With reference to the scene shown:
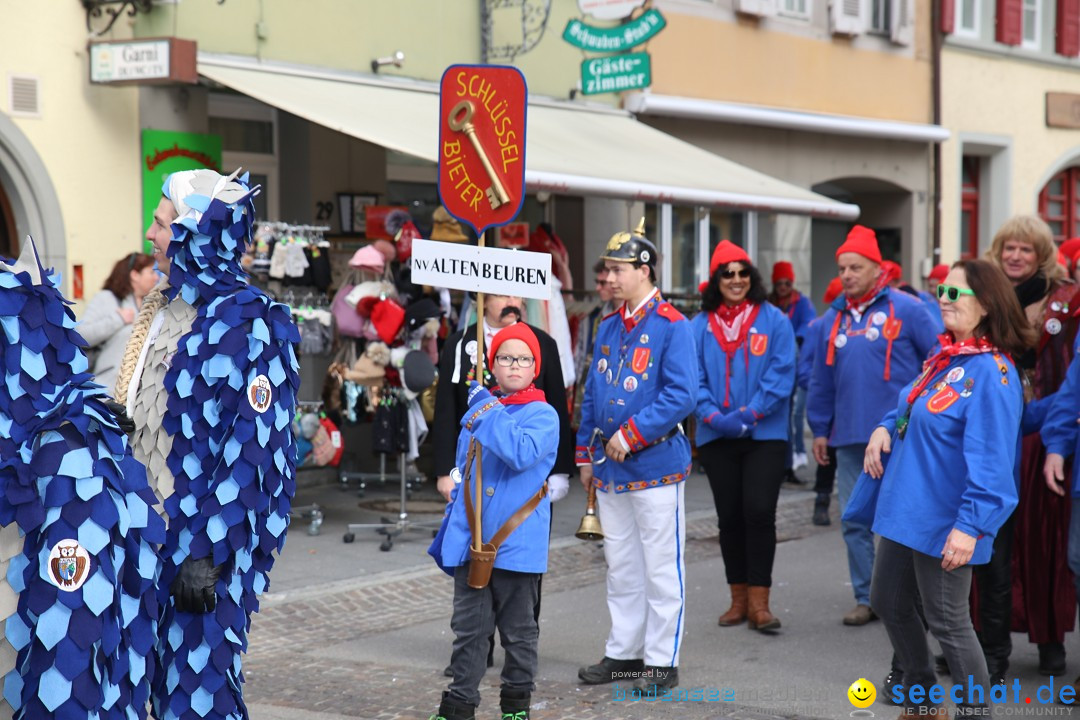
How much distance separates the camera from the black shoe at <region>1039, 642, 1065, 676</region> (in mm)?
6188

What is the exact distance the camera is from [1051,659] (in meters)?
6.19

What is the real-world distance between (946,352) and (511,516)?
1.62m

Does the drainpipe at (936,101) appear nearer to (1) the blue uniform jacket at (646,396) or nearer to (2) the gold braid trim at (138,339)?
(1) the blue uniform jacket at (646,396)

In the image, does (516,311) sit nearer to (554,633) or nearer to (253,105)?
(554,633)

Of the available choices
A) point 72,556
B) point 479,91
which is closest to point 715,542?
point 479,91

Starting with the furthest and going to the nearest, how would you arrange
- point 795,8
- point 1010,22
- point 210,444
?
point 1010,22, point 795,8, point 210,444

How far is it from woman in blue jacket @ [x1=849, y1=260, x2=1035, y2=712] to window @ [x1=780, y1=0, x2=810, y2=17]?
12.3 meters

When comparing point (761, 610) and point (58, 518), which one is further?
point (761, 610)

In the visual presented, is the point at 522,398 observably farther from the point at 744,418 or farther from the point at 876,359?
the point at 876,359

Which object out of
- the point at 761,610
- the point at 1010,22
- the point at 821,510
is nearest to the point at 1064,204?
the point at 1010,22

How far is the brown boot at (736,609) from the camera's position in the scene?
7.25 meters

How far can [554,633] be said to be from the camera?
23.7ft

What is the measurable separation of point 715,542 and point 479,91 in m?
4.81

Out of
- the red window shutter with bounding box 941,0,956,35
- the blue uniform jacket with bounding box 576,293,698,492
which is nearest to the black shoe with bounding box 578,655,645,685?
the blue uniform jacket with bounding box 576,293,698,492
